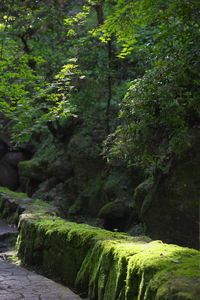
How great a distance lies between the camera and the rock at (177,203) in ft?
23.9

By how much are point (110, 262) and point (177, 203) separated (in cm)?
344

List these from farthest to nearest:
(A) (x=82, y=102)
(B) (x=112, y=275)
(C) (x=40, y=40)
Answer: (C) (x=40, y=40) < (A) (x=82, y=102) < (B) (x=112, y=275)

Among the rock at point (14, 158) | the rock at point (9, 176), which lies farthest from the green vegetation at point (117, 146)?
the rock at point (9, 176)

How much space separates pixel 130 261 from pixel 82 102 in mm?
10236

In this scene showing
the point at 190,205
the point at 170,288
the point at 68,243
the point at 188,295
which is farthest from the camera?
the point at 190,205

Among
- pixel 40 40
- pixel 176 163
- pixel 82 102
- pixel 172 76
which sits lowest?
pixel 176 163

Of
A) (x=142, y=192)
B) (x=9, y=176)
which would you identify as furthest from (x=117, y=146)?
(x=9, y=176)

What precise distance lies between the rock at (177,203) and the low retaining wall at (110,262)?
7.38ft

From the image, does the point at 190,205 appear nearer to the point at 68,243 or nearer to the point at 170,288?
the point at 68,243

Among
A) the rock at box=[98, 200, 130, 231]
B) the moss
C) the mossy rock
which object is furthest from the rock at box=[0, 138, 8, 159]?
the moss

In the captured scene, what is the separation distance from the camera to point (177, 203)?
7523mm

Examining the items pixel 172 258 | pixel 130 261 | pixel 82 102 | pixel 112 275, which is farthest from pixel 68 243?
pixel 82 102

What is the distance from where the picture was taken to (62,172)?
51.8 ft

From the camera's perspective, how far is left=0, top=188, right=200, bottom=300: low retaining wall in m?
3.15
